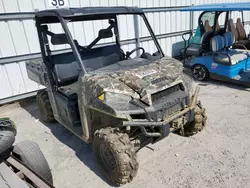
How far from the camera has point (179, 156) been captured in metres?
2.96

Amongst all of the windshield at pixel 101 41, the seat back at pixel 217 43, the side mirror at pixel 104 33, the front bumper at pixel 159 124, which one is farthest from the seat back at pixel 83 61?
the seat back at pixel 217 43

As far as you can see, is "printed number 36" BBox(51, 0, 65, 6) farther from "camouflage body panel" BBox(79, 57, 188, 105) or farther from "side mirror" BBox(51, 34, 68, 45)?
"camouflage body panel" BBox(79, 57, 188, 105)

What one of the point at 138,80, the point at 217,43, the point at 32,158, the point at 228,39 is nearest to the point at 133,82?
the point at 138,80

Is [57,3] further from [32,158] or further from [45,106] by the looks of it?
[32,158]

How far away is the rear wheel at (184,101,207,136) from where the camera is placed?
3035mm

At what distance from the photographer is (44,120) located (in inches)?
A: 167

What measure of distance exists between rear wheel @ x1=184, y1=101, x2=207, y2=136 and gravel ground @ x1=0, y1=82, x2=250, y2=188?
0.14 meters

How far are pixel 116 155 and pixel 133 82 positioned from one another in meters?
0.80

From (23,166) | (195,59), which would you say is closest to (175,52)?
(195,59)

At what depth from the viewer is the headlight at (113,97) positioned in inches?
91.5

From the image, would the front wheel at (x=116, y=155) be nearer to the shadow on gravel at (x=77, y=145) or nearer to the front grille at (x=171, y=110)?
the shadow on gravel at (x=77, y=145)

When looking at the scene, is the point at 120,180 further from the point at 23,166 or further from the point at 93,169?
the point at 23,166

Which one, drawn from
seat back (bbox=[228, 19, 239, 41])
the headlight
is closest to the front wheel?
the headlight

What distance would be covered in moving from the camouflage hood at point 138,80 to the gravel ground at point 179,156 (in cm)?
103
